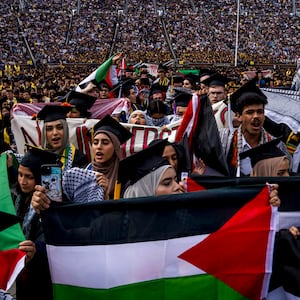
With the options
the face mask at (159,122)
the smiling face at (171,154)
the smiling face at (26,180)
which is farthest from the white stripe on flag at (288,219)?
the face mask at (159,122)

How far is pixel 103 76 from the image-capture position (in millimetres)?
9742

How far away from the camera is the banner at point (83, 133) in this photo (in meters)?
6.50

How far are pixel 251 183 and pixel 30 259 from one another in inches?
53.0

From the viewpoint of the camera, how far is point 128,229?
11.1 feet

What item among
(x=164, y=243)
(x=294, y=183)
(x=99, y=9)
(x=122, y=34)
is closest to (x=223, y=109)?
(x=294, y=183)

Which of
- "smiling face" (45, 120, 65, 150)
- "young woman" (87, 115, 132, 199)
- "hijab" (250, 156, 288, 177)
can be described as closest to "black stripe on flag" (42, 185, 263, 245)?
"hijab" (250, 156, 288, 177)

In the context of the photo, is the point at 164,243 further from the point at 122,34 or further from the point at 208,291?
the point at 122,34

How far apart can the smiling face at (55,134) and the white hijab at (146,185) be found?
1.71 metres

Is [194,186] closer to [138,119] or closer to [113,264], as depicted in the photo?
[113,264]

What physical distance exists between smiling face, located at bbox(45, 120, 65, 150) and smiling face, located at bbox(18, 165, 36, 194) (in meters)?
1.29

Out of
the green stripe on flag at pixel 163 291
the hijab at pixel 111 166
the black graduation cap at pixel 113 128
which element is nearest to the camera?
the green stripe on flag at pixel 163 291

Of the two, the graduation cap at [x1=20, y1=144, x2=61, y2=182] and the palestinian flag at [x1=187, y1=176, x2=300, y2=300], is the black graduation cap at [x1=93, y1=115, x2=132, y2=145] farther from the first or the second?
the palestinian flag at [x1=187, y1=176, x2=300, y2=300]

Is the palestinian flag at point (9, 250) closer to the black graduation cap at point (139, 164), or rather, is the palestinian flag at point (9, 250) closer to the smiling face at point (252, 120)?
the black graduation cap at point (139, 164)

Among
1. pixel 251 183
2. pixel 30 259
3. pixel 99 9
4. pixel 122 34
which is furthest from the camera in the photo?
pixel 99 9
